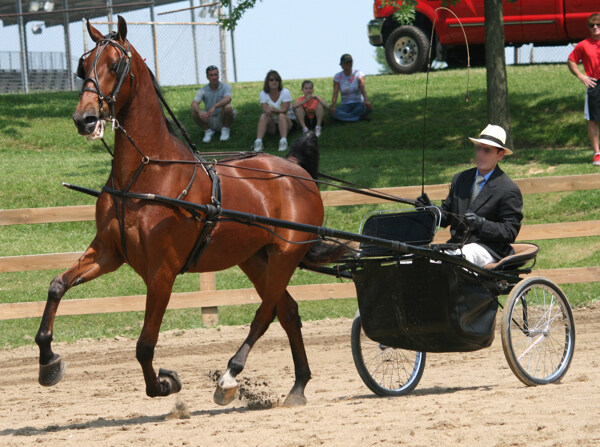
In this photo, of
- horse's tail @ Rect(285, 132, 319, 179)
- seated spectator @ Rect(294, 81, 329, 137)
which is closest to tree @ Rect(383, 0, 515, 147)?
seated spectator @ Rect(294, 81, 329, 137)

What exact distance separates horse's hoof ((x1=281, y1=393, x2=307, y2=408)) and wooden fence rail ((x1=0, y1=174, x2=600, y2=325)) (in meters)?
3.15

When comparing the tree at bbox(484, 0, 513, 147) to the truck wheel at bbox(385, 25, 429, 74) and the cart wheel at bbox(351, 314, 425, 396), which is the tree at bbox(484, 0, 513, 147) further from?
the cart wheel at bbox(351, 314, 425, 396)

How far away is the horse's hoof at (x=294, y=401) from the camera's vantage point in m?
6.40

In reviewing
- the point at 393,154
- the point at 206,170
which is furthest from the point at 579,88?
the point at 206,170

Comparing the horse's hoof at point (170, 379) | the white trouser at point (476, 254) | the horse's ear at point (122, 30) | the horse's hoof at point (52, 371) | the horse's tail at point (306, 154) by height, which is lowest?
the horse's hoof at point (170, 379)

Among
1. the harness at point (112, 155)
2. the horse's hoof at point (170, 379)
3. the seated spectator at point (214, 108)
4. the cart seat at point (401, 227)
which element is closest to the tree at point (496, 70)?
the seated spectator at point (214, 108)

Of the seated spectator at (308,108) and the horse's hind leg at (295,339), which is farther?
the seated spectator at (308,108)

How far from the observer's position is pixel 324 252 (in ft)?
23.0

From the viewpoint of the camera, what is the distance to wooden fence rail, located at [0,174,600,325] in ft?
30.0

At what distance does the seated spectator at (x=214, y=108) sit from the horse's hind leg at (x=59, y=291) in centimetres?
1016

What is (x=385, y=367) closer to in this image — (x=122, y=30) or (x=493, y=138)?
(x=493, y=138)

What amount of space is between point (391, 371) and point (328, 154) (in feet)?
29.8

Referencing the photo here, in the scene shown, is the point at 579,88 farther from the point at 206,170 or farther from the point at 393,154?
the point at 206,170

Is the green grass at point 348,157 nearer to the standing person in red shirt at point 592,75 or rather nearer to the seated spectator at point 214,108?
the seated spectator at point 214,108
